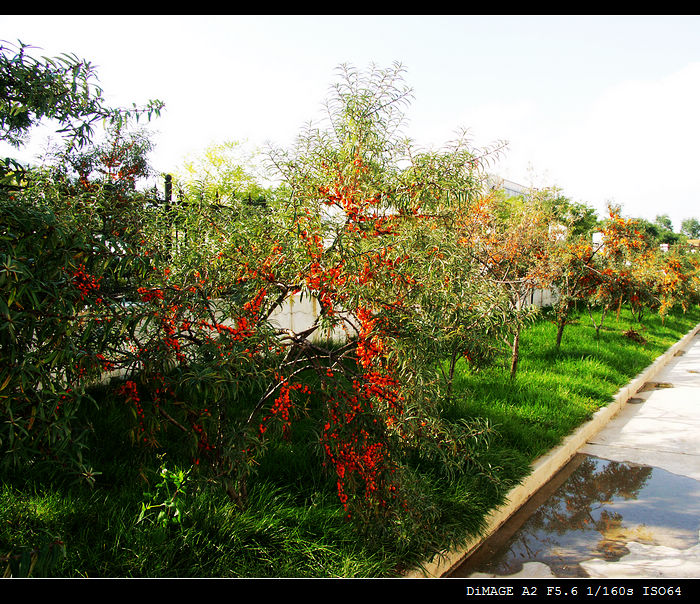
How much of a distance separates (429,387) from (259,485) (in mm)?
1426

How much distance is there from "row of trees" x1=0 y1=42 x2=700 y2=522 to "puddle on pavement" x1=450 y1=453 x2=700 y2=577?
757 mm

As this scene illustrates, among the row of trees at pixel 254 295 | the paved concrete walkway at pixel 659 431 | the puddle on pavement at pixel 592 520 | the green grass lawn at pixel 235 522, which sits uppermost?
the row of trees at pixel 254 295

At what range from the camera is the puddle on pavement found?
147 inches

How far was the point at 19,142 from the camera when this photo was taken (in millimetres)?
3324

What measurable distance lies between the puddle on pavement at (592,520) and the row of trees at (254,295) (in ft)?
2.48

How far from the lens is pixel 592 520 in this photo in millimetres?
4367

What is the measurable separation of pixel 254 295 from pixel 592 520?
11.1ft

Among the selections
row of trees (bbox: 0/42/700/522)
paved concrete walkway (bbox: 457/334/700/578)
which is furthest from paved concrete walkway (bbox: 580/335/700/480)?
row of trees (bbox: 0/42/700/522)

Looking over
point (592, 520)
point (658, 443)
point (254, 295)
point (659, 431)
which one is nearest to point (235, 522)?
point (254, 295)

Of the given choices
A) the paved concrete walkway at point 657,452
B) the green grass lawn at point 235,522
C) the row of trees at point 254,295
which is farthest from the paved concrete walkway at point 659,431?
the row of trees at point 254,295

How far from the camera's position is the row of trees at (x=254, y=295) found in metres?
2.15

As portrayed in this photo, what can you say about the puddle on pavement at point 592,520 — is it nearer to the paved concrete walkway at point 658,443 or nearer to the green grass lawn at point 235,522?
the paved concrete walkway at point 658,443

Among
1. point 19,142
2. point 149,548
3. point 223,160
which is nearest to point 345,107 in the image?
point 19,142

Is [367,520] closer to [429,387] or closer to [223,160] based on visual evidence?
[429,387]
